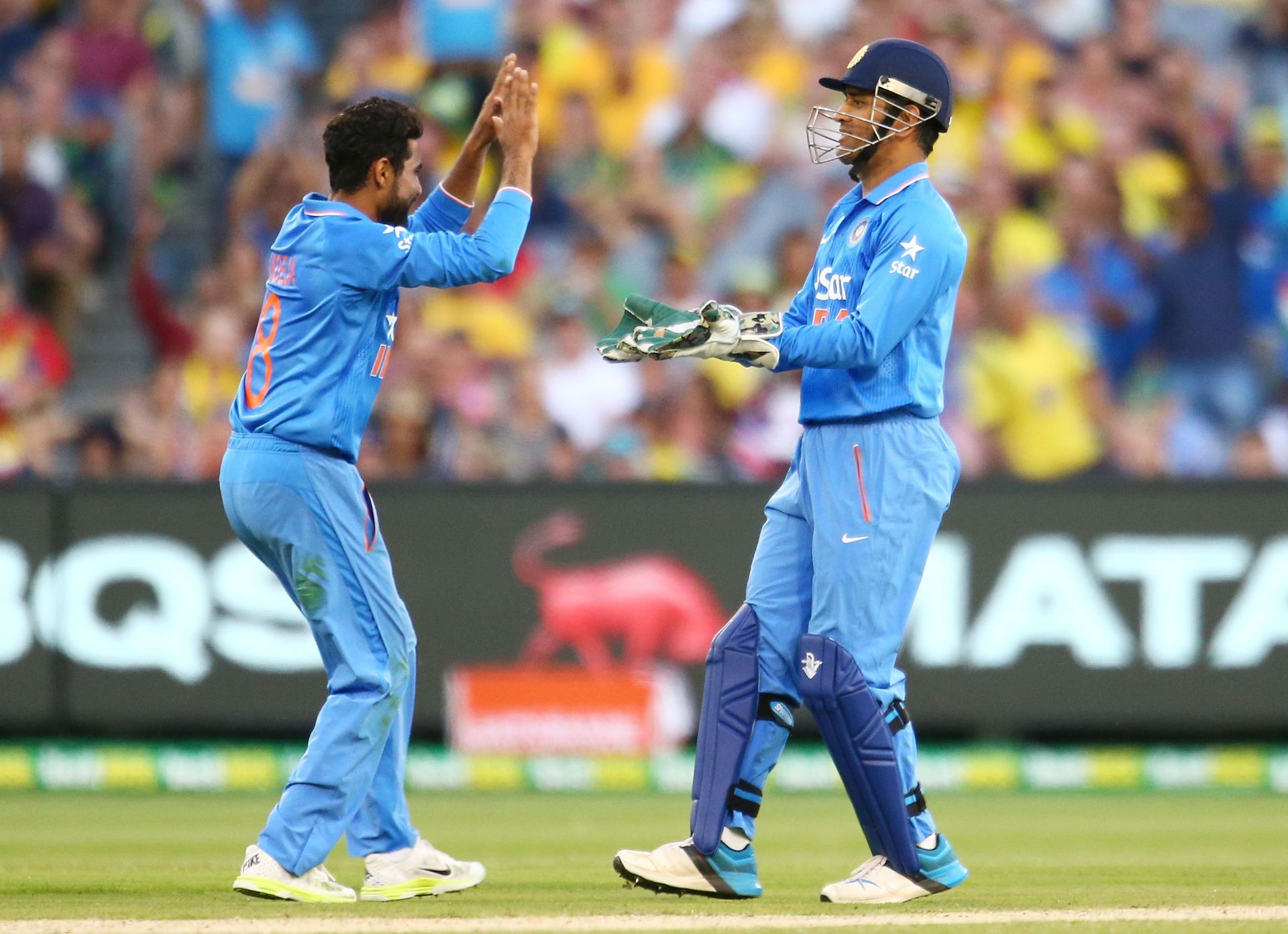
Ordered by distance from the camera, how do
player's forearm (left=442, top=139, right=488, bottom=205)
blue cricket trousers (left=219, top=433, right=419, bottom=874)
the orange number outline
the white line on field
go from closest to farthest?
1. the white line on field
2. blue cricket trousers (left=219, top=433, right=419, bottom=874)
3. the orange number outline
4. player's forearm (left=442, top=139, right=488, bottom=205)

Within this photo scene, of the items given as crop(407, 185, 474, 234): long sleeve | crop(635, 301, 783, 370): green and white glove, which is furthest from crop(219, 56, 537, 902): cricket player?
crop(635, 301, 783, 370): green and white glove

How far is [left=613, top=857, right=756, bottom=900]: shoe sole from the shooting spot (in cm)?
498

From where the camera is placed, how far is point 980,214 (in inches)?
434

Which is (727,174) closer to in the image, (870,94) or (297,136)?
(297,136)

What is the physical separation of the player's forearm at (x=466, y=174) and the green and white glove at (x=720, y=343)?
101 cm

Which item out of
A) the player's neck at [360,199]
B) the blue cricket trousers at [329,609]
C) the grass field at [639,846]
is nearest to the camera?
the grass field at [639,846]

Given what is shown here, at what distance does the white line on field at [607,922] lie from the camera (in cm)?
438

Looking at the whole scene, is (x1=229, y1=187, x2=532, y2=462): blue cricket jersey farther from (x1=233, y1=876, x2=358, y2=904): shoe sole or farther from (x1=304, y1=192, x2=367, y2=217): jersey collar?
(x1=233, y1=876, x2=358, y2=904): shoe sole

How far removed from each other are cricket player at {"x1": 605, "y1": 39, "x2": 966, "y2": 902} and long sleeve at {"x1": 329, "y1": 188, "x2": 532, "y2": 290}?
510mm

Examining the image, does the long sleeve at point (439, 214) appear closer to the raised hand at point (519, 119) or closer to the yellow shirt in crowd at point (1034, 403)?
the raised hand at point (519, 119)

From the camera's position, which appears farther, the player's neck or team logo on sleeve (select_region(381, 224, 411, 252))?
the player's neck

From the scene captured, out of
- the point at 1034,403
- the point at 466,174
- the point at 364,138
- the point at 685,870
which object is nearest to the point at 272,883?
the point at 685,870

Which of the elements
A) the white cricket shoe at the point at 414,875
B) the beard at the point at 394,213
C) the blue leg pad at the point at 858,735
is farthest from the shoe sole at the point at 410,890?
the beard at the point at 394,213

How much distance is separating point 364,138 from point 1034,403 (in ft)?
19.5
